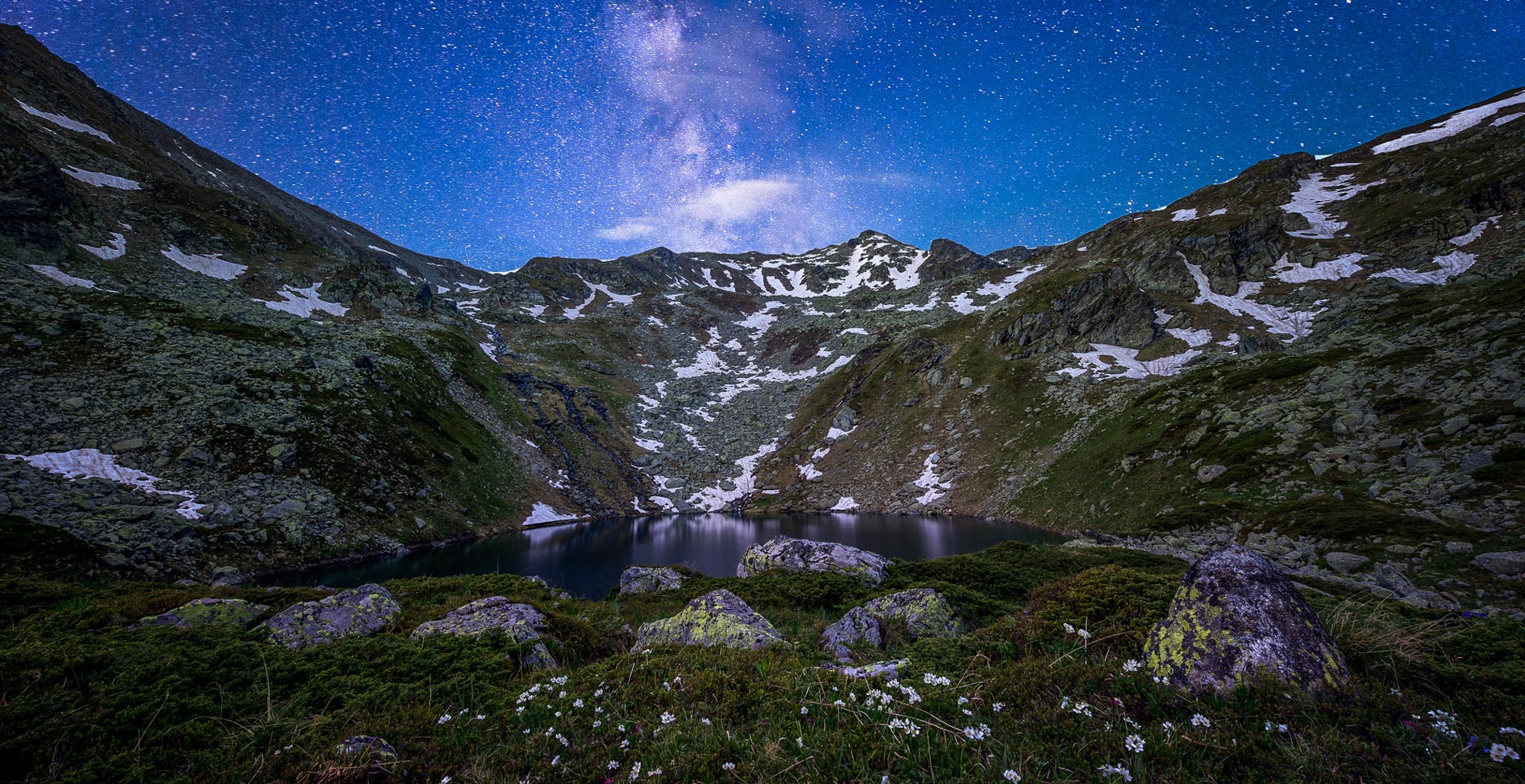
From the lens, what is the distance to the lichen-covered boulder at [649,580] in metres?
20.6

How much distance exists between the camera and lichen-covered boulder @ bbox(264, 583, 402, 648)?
32.6 feet

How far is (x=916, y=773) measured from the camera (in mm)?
4312

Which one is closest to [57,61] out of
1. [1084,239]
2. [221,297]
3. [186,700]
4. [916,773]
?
[221,297]

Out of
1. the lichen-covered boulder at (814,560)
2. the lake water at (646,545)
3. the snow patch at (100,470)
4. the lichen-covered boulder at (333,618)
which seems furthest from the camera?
the lake water at (646,545)

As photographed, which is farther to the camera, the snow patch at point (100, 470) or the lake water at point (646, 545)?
the lake water at point (646, 545)

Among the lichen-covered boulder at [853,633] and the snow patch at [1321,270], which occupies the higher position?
the snow patch at [1321,270]

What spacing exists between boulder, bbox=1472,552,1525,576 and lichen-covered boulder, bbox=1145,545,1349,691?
83.5 feet

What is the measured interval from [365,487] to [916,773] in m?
51.6

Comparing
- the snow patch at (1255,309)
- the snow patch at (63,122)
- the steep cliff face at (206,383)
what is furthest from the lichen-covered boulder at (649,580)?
the snow patch at (63,122)

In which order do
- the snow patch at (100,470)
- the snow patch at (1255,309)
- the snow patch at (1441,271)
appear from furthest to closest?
the snow patch at (1255,309) → the snow patch at (1441,271) → the snow patch at (100,470)

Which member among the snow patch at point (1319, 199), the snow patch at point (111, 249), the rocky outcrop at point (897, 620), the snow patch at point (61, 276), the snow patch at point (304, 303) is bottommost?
the rocky outcrop at point (897, 620)

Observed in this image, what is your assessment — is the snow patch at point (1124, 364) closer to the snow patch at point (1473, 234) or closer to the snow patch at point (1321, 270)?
the snow patch at point (1321, 270)

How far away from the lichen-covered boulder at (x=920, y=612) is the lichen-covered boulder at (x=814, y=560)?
592 centimetres

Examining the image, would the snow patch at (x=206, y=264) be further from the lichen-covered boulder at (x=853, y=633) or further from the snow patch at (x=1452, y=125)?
the snow patch at (x=1452, y=125)
